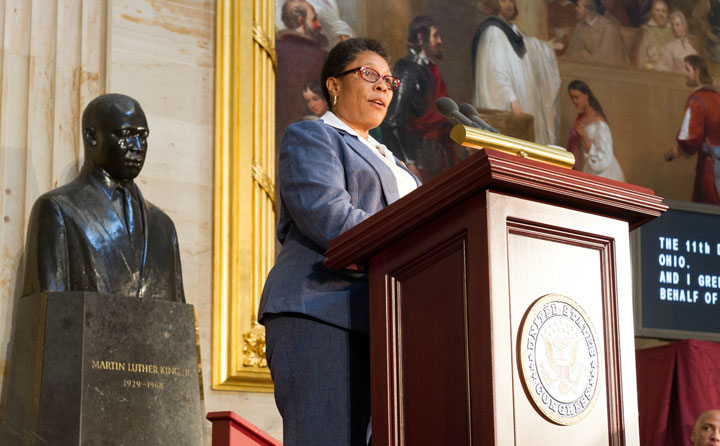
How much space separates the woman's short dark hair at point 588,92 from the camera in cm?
853

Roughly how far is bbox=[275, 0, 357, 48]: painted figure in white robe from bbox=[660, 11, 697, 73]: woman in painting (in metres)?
2.90

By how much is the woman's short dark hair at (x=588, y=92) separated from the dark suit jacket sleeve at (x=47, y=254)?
15.6 feet

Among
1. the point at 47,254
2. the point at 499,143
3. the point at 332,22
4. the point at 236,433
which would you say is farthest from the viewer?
the point at 332,22

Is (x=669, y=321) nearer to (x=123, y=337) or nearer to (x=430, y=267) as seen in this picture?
(x=123, y=337)

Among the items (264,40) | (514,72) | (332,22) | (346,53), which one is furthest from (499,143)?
(514,72)

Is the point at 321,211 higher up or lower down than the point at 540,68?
lower down

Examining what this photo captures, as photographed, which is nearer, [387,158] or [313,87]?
[387,158]

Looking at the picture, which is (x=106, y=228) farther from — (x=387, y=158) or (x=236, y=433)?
(x=387, y=158)

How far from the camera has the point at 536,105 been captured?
8.32 metres

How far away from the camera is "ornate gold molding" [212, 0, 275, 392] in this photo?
256 inches

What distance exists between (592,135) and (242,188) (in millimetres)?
3145

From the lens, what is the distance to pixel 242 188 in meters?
6.76

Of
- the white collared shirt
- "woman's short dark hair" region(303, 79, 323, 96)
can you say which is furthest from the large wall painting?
the white collared shirt

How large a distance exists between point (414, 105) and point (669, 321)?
8.68 feet
